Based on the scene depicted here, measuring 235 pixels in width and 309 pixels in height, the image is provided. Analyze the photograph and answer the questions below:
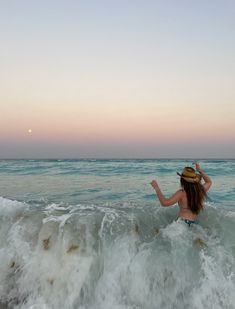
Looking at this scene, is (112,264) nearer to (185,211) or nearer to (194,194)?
(185,211)

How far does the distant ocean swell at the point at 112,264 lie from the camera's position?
13.8ft

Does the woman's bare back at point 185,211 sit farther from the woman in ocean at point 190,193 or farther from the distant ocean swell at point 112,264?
the distant ocean swell at point 112,264

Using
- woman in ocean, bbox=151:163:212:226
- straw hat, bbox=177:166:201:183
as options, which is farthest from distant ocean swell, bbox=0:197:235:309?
straw hat, bbox=177:166:201:183

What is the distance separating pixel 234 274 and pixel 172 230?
1231 millimetres

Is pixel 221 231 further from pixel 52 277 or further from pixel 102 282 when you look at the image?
pixel 52 277

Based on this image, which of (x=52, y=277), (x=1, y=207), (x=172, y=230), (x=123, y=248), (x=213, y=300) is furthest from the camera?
(x=1, y=207)

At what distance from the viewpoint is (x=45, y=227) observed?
199 inches

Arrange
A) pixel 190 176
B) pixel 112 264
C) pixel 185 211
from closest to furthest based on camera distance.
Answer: pixel 112 264, pixel 190 176, pixel 185 211

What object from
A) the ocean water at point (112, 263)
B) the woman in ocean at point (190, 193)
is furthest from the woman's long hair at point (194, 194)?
the ocean water at point (112, 263)

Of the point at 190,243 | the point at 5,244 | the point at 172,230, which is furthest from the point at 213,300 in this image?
the point at 5,244

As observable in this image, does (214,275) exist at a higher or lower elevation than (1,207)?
lower

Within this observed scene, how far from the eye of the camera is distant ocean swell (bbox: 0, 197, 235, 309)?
165 inches

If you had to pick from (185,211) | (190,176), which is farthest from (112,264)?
(190,176)

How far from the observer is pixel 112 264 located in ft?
15.0
